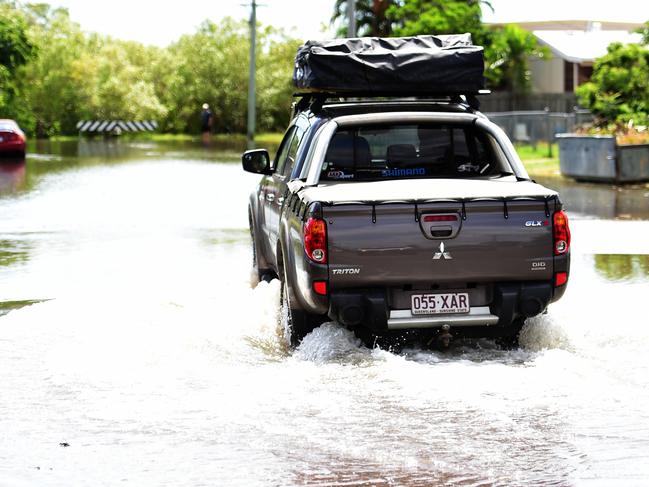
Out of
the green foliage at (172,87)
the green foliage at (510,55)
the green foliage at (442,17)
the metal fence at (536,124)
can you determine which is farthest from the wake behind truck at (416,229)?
the green foliage at (172,87)

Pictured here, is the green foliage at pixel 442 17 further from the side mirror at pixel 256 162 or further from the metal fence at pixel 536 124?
the side mirror at pixel 256 162

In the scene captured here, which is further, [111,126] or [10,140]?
[111,126]

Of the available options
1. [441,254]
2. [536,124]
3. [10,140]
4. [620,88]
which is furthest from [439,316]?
[536,124]

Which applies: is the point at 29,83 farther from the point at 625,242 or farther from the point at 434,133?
the point at 434,133

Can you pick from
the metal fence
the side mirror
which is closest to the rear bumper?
the side mirror

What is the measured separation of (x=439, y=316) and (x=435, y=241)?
499 mm

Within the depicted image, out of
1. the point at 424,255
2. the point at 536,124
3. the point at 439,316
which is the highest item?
the point at 536,124

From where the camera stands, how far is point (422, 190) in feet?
28.3

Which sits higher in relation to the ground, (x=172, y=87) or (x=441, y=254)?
(x=172, y=87)

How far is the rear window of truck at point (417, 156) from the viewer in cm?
968

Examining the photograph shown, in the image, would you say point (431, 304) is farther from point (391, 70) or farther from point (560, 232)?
point (391, 70)

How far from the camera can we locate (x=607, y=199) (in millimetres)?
22688

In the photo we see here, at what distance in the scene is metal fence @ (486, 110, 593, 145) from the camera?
36.7m

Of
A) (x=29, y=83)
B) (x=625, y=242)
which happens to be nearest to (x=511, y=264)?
(x=625, y=242)
